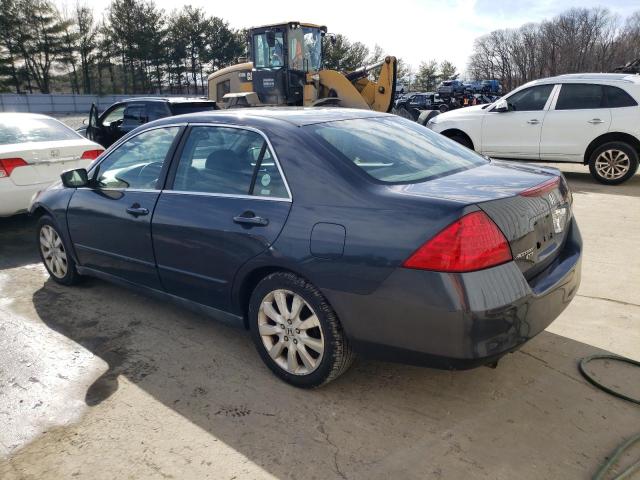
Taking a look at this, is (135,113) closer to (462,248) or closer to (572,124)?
(572,124)

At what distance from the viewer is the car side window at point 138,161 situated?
12.1 ft

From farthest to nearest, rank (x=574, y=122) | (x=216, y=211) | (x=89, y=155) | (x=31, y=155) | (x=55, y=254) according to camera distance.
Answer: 1. (x=574, y=122)
2. (x=89, y=155)
3. (x=31, y=155)
4. (x=55, y=254)
5. (x=216, y=211)

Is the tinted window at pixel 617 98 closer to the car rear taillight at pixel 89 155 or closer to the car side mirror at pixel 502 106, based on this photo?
the car side mirror at pixel 502 106

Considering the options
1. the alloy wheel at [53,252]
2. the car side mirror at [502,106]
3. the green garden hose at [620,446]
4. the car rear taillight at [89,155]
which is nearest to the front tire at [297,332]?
the green garden hose at [620,446]


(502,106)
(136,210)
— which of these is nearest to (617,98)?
(502,106)

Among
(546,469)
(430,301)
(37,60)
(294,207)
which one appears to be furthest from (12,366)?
(37,60)

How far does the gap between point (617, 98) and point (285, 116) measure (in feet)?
24.8

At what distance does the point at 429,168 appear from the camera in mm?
3102

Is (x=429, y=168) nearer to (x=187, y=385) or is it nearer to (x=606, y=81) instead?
(x=187, y=385)

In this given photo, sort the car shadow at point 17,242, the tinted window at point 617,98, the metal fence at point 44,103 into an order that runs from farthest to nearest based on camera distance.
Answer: the metal fence at point 44,103 < the tinted window at point 617,98 < the car shadow at point 17,242

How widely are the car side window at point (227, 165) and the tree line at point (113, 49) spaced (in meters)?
51.0

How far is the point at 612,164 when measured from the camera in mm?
8828

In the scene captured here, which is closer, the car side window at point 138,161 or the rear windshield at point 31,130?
the car side window at point 138,161

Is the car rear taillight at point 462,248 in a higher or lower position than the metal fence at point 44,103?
lower
